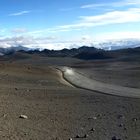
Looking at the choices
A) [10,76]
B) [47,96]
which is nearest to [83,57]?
[10,76]

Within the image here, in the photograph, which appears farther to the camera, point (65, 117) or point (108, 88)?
point (108, 88)

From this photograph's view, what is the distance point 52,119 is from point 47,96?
7970 mm

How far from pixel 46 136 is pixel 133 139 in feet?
9.08

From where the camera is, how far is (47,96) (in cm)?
2530

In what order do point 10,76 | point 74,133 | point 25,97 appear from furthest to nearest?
point 10,76
point 25,97
point 74,133

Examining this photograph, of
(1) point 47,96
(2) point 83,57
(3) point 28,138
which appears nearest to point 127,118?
(3) point 28,138

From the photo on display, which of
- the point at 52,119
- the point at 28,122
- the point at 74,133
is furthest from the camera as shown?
the point at 52,119

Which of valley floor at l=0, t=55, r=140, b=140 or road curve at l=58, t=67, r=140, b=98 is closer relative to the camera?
valley floor at l=0, t=55, r=140, b=140

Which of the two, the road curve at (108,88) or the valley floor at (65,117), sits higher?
the valley floor at (65,117)

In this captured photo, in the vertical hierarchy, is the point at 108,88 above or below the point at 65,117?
below

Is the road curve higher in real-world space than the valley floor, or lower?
lower

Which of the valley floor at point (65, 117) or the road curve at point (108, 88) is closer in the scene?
the valley floor at point (65, 117)

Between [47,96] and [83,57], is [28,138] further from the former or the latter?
[83,57]

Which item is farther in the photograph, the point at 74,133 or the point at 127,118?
the point at 127,118
